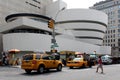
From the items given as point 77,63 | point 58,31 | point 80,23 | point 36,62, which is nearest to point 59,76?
point 36,62

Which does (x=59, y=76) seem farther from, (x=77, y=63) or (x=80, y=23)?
(x=80, y=23)

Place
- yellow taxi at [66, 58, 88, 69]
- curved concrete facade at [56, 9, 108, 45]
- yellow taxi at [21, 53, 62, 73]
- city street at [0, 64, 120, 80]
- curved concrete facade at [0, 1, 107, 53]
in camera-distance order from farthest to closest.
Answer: curved concrete facade at [56, 9, 108, 45], curved concrete facade at [0, 1, 107, 53], yellow taxi at [66, 58, 88, 69], yellow taxi at [21, 53, 62, 73], city street at [0, 64, 120, 80]

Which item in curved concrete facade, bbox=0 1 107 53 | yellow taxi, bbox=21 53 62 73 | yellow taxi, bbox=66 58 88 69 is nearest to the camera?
yellow taxi, bbox=21 53 62 73

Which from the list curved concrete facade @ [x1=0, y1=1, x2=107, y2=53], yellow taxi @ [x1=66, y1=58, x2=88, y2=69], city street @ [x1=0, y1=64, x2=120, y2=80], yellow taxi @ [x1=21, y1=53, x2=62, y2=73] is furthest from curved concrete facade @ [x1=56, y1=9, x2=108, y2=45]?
city street @ [x1=0, y1=64, x2=120, y2=80]

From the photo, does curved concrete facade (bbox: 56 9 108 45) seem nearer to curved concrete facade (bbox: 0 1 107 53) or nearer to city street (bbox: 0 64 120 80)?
curved concrete facade (bbox: 0 1 107 53)

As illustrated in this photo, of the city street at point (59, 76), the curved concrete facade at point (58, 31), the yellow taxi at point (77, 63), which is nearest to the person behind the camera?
the city street at point (59, 76)

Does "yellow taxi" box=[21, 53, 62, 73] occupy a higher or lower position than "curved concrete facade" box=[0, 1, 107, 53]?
lower

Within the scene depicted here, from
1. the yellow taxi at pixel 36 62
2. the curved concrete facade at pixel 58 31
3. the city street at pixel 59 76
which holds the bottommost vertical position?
the city street at pixel 59 76

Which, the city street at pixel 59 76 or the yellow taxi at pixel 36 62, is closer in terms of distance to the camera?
the city street at pixel 59 76

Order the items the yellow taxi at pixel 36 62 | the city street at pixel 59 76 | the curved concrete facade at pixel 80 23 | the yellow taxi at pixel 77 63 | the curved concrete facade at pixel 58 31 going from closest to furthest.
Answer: the city street at pixel 59 76 → the yellow taxi at pixel 36 62 → the yellow taxi at pixel 77 63 → the curved concrete facade at pixel 58 31 → the curved concrete facade at pixel 80 23

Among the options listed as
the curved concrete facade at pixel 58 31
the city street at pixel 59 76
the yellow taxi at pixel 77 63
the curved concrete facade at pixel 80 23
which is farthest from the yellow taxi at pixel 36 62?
the curved concrete facade at pixel 80 23

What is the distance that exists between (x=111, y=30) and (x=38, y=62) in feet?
441

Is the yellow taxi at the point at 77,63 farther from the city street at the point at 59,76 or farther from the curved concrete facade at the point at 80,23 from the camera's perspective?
the curved concrete facade at the point at 80,23

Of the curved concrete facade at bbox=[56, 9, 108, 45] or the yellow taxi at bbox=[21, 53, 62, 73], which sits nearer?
the yellow taxi at bbox=[21, 53, 62, 73]
